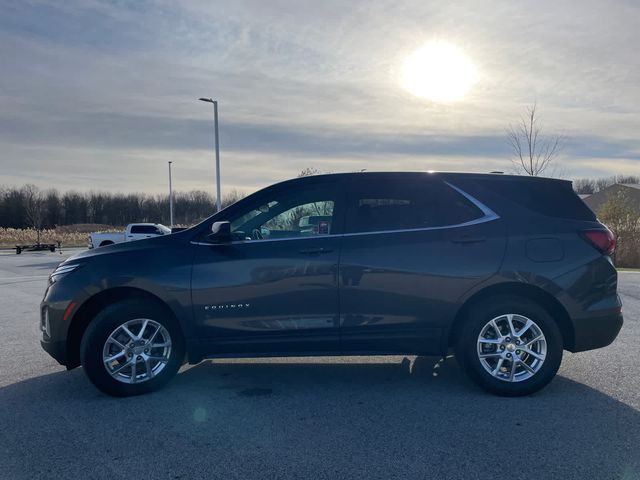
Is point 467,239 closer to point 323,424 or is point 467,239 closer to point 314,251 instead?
point 314,251

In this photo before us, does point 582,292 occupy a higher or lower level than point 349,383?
higher

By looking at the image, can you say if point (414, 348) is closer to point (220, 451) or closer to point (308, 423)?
point (308, 423)

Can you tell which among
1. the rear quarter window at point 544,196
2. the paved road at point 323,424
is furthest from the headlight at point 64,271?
the rear quarter window at point 544,196

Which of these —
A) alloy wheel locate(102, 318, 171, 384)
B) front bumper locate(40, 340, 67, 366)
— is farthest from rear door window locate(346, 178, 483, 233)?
front bumper locate(40, 340, 67, 366)

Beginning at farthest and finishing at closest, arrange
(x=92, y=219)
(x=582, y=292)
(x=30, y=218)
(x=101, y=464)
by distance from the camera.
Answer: (x=92, y=219)
(x=30, y=218)
(x=582, y=292)
(x=101, y=464)

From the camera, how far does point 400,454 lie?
3.23 metres

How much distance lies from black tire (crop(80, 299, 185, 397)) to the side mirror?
78 centimetres

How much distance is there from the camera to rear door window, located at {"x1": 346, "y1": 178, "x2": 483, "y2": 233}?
443 cm

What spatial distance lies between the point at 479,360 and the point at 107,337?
3.18 metres

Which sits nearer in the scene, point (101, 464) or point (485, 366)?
point (101, 464)

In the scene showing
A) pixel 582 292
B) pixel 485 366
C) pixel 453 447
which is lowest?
pixel 453 447

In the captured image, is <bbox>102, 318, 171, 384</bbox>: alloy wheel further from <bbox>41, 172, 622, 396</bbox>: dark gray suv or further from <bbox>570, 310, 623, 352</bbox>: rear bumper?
<bbox>570, 310, 623, 352</bbox>: rear bumper

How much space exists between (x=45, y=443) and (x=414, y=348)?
9.49ft

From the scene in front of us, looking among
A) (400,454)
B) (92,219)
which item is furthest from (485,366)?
(92,219)
